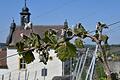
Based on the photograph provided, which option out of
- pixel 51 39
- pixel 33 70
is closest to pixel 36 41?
pixel 51 39

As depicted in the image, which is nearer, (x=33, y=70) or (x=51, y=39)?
(x=51, y=39)

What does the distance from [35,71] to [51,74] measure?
4.86 ft

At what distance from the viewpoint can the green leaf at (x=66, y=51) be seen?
2002mm

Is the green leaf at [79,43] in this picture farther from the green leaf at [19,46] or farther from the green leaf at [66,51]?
the green leaf at [19,46]

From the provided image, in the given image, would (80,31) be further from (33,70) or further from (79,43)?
(33,70)

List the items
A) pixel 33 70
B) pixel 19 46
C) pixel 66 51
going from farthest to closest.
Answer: pixel 33 70
pixel 19 46
pixel 66 51

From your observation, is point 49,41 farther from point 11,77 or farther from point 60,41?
point 11,77

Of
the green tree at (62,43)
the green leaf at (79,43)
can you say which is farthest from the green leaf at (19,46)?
the green leaf at (79,43)

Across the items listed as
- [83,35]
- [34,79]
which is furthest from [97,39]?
[34,79]

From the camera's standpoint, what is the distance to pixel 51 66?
38594 millimetres

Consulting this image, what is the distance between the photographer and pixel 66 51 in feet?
6.61

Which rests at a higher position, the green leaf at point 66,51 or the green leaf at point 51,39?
the green leaf at point 51,39

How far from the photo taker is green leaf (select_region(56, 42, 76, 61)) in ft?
6.57

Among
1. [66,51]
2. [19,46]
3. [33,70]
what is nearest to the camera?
[66,51]
